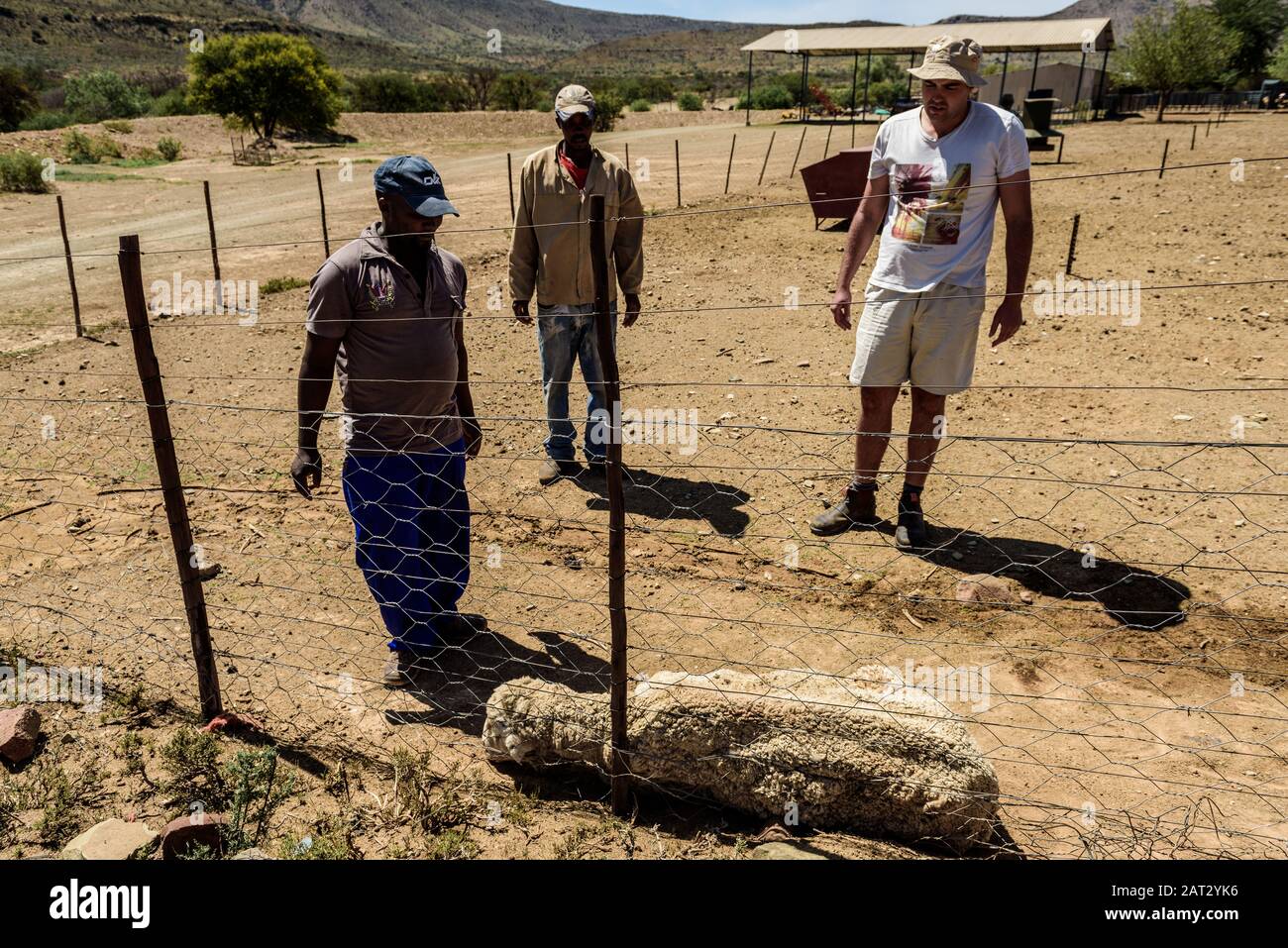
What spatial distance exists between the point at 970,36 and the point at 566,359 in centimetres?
3593

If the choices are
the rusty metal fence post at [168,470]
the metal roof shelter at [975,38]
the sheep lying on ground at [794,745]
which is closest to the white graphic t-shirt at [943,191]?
the sheep lying on ground at [794,745]

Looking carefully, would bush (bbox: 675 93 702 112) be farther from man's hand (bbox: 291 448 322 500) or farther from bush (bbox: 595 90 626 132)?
man's hand (bbox: 291 448 322 500)

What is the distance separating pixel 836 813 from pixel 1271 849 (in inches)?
49.2

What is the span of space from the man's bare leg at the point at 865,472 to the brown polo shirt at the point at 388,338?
2.04m

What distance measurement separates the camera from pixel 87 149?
28250mm

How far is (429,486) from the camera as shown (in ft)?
12.8

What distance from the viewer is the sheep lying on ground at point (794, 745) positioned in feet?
9.47

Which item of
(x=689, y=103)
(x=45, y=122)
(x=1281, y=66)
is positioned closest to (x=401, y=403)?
(x=45, y=122)

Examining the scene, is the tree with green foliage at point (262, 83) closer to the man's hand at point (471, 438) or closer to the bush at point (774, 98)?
the bush at point (774, 98)
